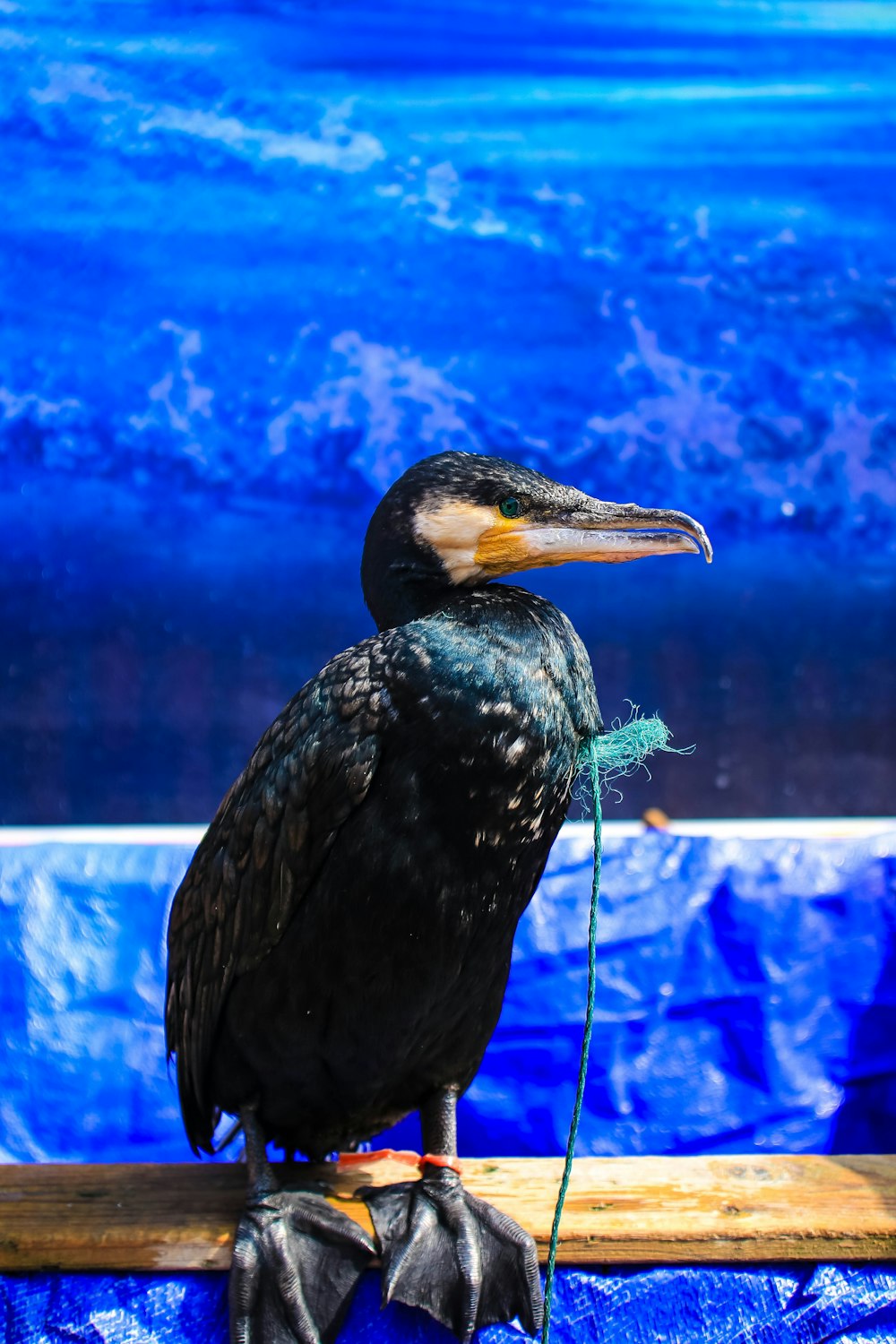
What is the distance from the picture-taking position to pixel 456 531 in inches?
42.0

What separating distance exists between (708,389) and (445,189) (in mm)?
824

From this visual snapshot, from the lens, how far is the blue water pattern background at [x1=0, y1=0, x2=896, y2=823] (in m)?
2.59

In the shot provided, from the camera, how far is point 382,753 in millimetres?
1002

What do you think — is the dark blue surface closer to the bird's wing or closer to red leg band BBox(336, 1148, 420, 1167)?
red leg band BBox(336, 1148, 420, 1167)

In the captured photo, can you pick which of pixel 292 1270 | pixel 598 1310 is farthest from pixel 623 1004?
pixel 292 1270

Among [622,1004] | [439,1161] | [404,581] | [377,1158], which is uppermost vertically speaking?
[404,581]

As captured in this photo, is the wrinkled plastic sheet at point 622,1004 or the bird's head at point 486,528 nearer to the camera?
the bird's head at point 486,528

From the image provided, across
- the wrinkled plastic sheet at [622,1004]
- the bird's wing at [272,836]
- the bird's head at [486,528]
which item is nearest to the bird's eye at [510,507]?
the bird's head at [486,528]

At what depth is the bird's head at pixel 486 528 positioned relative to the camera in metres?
1.03

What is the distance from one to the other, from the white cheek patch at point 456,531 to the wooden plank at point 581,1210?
0.68 metres

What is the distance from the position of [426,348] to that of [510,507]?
5.64 ft

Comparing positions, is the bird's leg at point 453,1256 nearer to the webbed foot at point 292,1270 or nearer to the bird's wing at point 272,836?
the webbed foot at point 292,1270

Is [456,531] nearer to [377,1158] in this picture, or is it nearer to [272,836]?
[272,836]

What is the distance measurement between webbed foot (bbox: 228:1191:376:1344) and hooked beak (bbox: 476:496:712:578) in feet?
2.24
